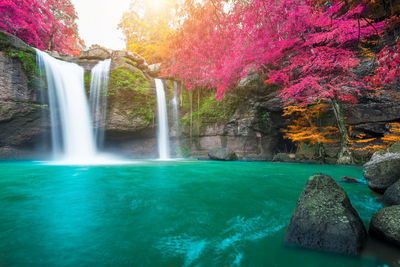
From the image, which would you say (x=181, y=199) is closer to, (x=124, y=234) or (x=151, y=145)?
(x=124, y=234)

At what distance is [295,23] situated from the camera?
816cm

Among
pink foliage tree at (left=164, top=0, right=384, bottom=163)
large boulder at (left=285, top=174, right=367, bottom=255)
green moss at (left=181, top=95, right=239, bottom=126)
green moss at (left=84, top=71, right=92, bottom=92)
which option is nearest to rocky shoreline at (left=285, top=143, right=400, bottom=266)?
large boulder at (left=285, top=174, right=367, bottom=255)

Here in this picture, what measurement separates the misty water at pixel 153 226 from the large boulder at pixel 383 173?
0.25 m

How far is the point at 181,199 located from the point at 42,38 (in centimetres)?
1918

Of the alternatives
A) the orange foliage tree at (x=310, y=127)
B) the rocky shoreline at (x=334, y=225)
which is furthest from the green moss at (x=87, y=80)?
the rocky shoreline at (x=334, y=225)

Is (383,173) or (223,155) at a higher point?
(383,173)

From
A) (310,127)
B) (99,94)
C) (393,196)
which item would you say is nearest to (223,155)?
(310,127)

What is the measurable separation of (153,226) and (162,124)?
38.9 feet

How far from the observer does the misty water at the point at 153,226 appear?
1.69 meters

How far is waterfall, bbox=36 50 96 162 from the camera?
1079cm

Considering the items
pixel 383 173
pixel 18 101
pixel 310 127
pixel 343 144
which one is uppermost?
pixel 18 101

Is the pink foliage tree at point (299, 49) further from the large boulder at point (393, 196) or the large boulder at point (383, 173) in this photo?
the large boulder at point (393, 196)

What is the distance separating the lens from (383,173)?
3594 millimetres

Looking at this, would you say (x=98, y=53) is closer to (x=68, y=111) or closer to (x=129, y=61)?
(x=129, y=61)
